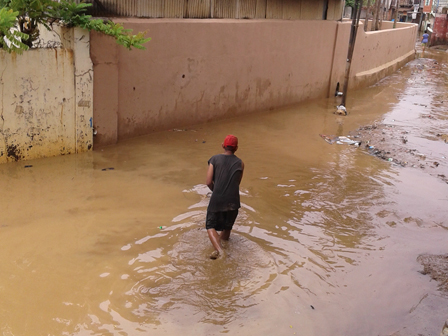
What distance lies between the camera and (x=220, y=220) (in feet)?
16.7

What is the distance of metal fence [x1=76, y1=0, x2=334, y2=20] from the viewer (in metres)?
8.05

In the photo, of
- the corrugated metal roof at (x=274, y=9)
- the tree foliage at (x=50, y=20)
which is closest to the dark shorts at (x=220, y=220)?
the tree foliage at (x=50, y=20)

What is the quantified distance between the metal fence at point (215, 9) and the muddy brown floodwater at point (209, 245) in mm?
2284

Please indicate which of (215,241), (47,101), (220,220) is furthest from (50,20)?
(215,241)

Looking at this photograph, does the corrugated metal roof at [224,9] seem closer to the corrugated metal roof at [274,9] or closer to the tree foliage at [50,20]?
the corrugated metal roof at [274,9]

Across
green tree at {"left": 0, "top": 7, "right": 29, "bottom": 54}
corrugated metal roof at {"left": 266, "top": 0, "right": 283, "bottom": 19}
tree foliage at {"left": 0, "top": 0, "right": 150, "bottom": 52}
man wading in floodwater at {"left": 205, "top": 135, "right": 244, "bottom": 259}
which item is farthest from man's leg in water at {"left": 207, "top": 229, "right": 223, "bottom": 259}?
corrugated metal roof at {"left": 266, "top": 0, "right": 283, "bottom": 19}

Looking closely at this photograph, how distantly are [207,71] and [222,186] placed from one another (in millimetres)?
5439

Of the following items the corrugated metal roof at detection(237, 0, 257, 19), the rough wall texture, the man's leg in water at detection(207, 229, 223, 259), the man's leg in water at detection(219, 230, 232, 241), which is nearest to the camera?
the man's leg in water at detection(207, 229, 223, 259)

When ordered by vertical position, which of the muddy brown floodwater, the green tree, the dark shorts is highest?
the green tree

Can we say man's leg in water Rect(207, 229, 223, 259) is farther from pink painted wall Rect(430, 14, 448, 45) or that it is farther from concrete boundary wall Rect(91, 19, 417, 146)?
pink painted wall Rect(430, 14, 448, 45)

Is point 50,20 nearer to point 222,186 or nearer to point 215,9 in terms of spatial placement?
point 215,9

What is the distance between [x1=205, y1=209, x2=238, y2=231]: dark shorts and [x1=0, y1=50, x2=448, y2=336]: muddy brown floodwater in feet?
0.97

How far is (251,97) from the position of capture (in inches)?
450

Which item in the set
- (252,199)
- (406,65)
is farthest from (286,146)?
(406,65)
